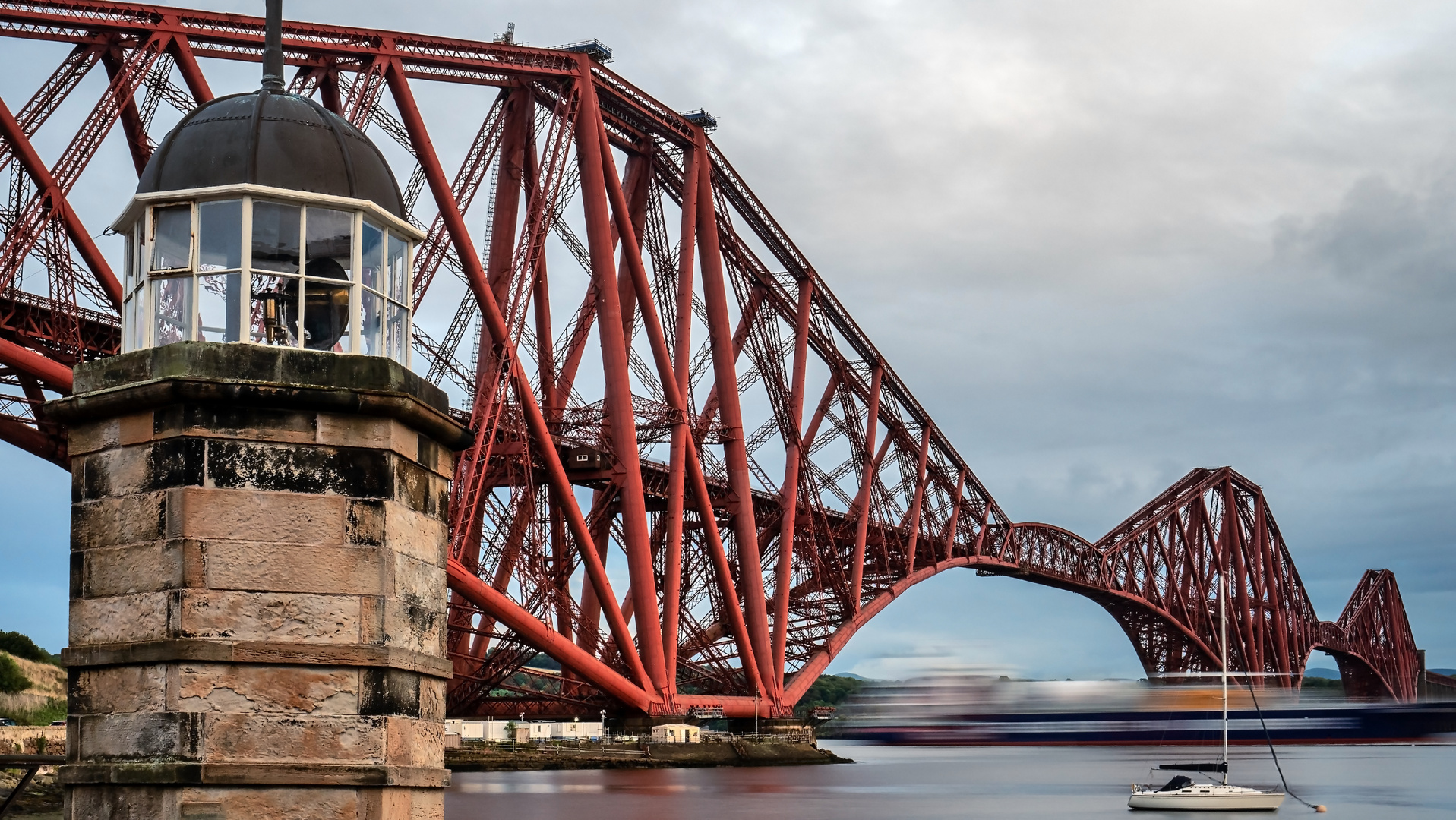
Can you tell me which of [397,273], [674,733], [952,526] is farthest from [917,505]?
[397,273]

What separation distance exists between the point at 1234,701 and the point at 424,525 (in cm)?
→ 14012

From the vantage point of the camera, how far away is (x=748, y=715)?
223 ft

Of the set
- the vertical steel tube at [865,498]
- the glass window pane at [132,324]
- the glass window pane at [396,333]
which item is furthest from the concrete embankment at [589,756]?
the glass window pane at [132,324]

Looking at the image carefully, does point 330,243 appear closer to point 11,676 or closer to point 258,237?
point 258,237

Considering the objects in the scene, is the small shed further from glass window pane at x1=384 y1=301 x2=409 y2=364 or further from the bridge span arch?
the bridge span arch

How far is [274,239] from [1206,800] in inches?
2138

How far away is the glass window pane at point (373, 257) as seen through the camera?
12.1m

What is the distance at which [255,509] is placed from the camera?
11.0 meters

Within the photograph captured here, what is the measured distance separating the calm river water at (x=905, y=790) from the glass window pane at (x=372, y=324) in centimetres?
2850

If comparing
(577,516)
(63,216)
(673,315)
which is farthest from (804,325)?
(63,216)

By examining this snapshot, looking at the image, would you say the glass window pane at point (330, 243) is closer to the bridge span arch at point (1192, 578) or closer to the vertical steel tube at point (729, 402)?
the vertical steel tube at point (729, 402)

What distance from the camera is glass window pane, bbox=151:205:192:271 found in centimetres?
1173

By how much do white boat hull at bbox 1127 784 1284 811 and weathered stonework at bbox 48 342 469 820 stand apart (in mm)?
51092

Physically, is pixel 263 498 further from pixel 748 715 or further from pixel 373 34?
pixel 748 715
